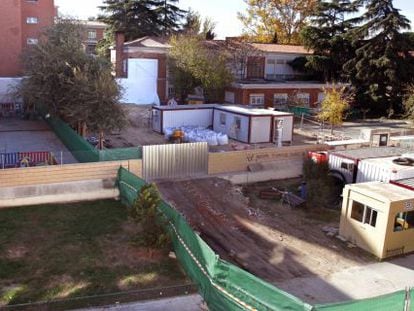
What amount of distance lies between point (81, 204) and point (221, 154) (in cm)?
771

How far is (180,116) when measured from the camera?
3541 centimetres

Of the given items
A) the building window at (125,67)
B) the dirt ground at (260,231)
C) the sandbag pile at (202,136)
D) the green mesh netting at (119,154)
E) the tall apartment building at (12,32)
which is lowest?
the dirt ground at (260,231)

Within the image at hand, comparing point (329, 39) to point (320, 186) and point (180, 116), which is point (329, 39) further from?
point (320, 186)

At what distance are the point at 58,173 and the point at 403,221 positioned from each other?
45.1 feet

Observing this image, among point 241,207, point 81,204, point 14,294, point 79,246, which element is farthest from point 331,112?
point 14,294

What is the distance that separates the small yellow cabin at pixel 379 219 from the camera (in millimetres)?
16422

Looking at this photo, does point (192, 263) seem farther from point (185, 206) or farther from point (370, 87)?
point (370, 87)

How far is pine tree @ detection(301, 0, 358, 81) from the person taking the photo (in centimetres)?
4934

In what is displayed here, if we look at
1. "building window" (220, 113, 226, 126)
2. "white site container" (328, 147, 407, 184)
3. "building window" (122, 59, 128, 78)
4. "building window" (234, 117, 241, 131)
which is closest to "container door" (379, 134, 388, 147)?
Result: "white site container" (328, 147, 407, 184)

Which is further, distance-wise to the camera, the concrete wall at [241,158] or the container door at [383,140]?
the container door at [383,140]

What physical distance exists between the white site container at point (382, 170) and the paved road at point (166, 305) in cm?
1208

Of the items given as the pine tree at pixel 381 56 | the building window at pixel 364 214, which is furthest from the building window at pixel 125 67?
the building window at pixel 364 214

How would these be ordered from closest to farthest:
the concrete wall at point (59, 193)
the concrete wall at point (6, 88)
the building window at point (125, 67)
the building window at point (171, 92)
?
the concrete wall at point (59, 193) → the concrete wall at point (6, 88) → the building window at point (125, 67) → the building window at point (171, 92)

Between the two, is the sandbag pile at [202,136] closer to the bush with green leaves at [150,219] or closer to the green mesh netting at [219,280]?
the bush with green leaves at [150,219]
